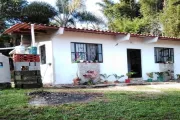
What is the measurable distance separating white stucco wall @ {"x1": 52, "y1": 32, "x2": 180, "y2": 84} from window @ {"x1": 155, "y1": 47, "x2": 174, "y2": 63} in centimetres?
25

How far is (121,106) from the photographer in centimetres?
562

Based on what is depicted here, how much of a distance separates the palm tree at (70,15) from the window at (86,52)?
1245cm

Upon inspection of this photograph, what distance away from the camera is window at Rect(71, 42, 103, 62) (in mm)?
13027

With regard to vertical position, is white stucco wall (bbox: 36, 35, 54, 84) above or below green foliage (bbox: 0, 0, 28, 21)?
below

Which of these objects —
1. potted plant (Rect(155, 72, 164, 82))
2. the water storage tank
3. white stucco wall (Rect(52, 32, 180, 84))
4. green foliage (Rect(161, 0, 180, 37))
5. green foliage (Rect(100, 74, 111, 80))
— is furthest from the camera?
green foliage (Rect(161, 0, 180, 37))

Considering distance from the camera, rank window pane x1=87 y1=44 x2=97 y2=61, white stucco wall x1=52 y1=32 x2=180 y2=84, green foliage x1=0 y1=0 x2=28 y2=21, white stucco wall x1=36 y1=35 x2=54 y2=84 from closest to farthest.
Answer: white stucco wall x1=36 y1=35 x2=54 y2=84, white stucco wall x1=52 y1=32 x2=180 y2=84, window pane x1=87 y1=44 x2=97 y2=61, green foliage x1=0 y1=0 x2=28 y2=21

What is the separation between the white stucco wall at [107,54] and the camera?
1245cm

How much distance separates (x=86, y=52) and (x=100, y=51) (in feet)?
3.13

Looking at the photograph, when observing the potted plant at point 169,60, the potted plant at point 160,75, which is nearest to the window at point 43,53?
the potted plant at point 160,75

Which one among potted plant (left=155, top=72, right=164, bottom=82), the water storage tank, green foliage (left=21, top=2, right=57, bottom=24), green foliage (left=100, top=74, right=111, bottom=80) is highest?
green foliage (left=21, top=2, right=57, bottom=24)

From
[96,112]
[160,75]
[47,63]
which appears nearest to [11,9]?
[47,63]

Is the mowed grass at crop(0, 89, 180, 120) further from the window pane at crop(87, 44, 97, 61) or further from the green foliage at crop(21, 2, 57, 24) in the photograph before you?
the green foliage at crop(21, 2, 57, 24)

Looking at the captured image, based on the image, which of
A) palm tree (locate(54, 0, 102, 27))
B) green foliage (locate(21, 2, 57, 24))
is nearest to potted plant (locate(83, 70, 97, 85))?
green foliage (locate(21, 2, 57, 24))

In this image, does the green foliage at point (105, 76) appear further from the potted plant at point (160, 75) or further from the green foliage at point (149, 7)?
the green foliage at point (149, 7)
